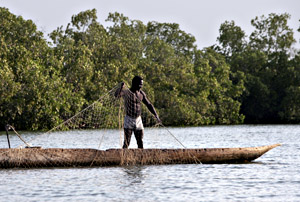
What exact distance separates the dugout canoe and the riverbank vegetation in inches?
967

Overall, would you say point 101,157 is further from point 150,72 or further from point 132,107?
point 150,72

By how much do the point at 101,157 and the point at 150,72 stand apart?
38427mm

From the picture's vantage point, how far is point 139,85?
13.4 meters

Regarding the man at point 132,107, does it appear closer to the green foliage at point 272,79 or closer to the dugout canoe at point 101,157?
the dugout canoe at point 101,157

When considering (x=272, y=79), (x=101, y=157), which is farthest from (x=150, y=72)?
(x=101, y=157)

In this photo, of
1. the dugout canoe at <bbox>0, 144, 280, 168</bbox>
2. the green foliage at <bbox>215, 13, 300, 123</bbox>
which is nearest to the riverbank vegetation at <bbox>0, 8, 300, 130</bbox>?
the green foliage at <bbox>215, 13, 300, 123</bbox>

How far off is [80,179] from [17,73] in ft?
92.6

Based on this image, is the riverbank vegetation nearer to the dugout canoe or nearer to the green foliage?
the green foliage

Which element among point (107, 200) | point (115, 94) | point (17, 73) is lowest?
point (107, 200)

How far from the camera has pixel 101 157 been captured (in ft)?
44.7

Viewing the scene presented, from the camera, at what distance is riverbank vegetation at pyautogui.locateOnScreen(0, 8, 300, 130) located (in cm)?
3916

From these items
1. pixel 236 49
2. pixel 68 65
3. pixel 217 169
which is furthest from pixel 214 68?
pixel 217 169

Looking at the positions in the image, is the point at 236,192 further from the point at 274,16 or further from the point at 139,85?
the point at 274,16

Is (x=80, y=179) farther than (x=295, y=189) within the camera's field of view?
Yes
